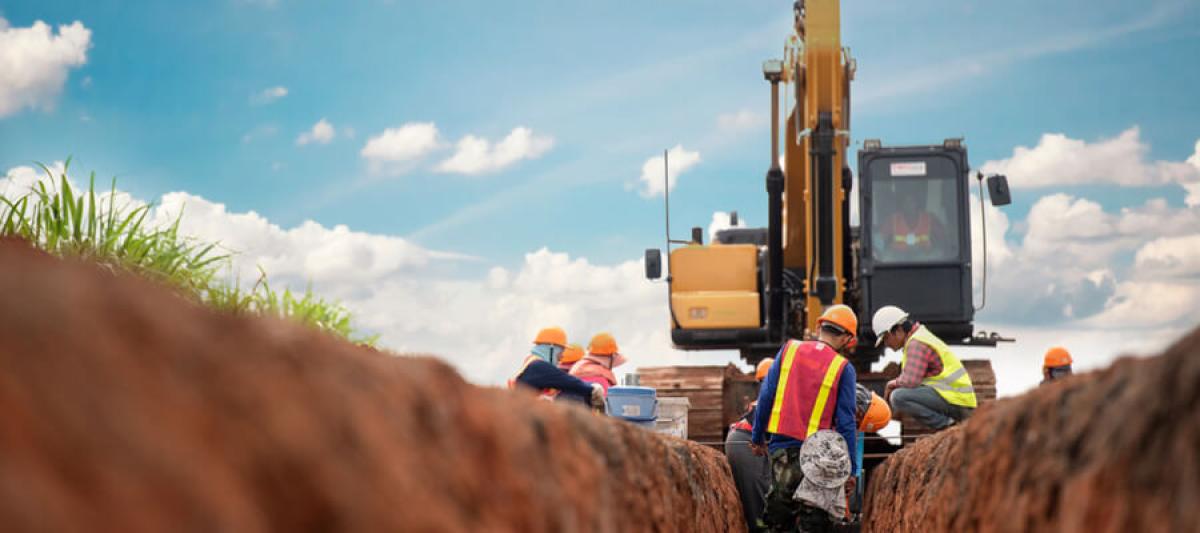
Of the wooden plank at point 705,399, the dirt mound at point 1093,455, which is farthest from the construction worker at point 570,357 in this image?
the dirt mound at point 1093,455

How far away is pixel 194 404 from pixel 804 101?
15487 millimetres

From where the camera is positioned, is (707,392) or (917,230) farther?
(917,230)

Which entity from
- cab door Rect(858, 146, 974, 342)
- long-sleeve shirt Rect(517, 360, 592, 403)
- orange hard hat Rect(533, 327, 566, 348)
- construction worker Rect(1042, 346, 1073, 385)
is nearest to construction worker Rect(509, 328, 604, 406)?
long-sleeve shirt Rect(517, 360, 592, 403)

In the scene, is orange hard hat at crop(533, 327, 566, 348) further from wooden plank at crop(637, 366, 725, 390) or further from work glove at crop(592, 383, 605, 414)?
wooden plank at crop(637, 366, 725, 390)

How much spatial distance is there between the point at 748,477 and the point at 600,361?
2828 mm

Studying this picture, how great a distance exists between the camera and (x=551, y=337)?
1235 cm

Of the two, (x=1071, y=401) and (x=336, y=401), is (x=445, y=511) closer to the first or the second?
(x=336, y=401)

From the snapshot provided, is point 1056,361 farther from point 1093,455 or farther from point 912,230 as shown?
point 1093,455

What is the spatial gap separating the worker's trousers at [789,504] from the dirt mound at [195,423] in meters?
6.83

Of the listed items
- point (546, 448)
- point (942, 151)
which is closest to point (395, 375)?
point (546, 448)

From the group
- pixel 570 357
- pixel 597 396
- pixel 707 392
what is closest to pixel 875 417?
pixel 597 396

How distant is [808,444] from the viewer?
8305mm

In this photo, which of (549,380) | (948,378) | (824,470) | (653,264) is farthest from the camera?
(653,264)

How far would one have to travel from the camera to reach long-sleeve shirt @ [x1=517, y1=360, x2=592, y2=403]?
408 inches
